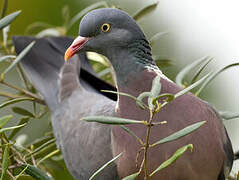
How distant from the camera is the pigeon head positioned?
8.22 ft

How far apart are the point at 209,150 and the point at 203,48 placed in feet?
8.03

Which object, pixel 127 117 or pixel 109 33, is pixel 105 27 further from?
pixel 127 117

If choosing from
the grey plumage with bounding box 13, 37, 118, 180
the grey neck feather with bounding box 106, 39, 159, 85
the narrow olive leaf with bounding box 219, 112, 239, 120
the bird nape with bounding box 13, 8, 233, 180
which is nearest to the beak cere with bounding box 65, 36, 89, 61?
the bird nape with bounding box 13, 8, 233, 180

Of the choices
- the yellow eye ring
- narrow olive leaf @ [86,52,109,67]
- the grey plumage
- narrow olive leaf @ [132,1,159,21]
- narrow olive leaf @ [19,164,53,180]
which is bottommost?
the grey plumage

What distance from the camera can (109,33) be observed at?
2.54 metres

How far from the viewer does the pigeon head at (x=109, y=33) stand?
2.51 meters

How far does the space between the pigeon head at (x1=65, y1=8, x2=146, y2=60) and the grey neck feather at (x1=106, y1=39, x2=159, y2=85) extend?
0.02 metres

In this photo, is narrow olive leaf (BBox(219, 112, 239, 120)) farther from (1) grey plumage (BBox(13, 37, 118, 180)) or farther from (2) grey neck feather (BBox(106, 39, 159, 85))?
(1) grey plumage (BBox(13, 37, 118, 180))

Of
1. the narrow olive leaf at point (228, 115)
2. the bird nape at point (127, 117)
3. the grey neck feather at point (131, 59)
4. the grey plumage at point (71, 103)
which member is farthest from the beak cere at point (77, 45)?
the narrow olive leaf at point (228, 115)

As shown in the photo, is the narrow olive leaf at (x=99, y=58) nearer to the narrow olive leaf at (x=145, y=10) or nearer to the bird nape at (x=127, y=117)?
the bird nape at (x=127, y=117)

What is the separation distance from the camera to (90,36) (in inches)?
100.0

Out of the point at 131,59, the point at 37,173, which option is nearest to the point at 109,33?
the point at 131,59

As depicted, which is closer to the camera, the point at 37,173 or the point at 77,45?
the point at 37,173

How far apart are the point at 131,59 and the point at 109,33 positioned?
0.15 m
